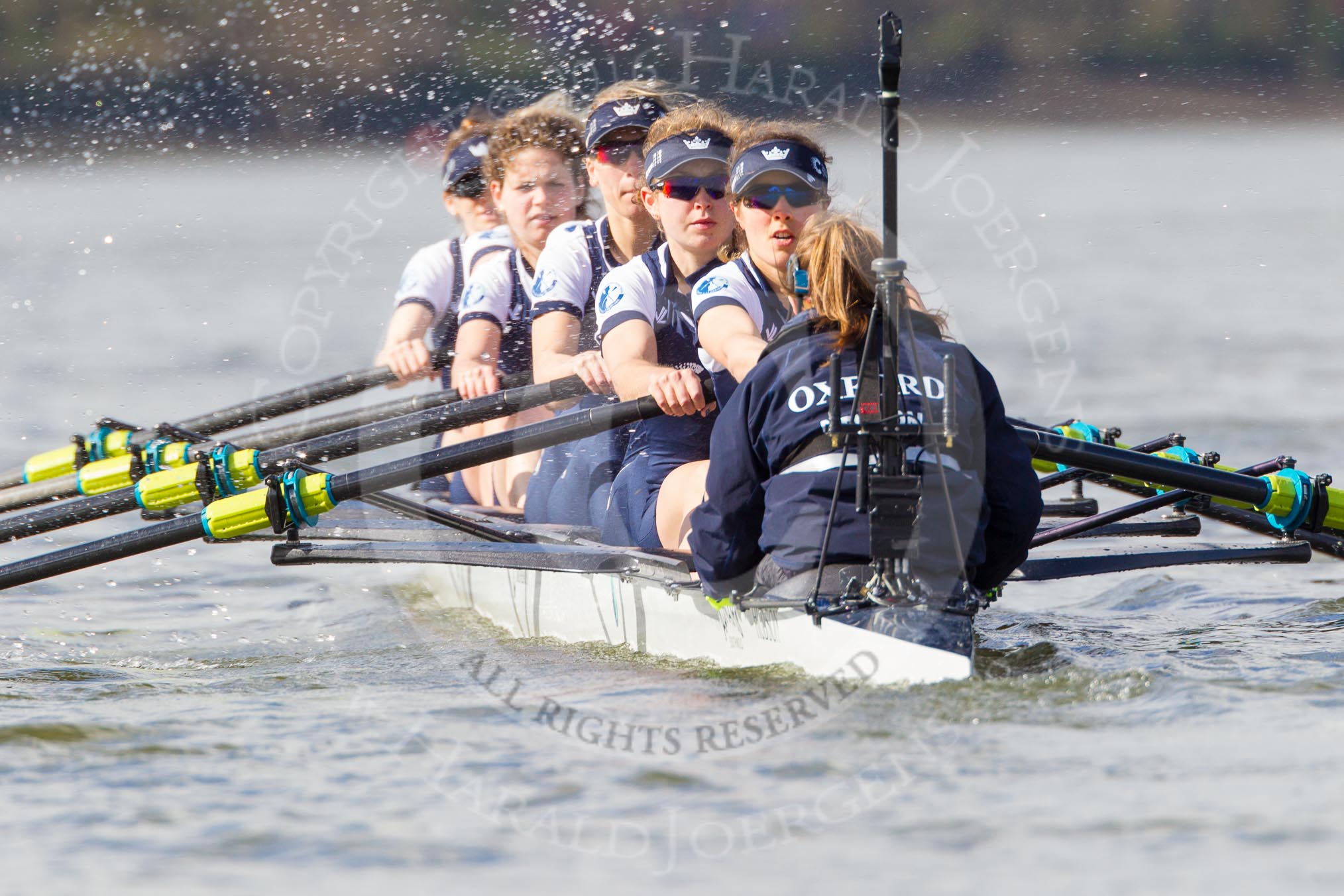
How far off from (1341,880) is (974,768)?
86 centimetres

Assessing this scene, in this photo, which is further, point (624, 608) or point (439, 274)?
point (439, 274)

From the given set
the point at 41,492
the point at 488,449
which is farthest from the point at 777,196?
the point at 41,492

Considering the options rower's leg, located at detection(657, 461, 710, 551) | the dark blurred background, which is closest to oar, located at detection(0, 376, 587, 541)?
rower's leg, located at detection(657, 461, 710, 551)

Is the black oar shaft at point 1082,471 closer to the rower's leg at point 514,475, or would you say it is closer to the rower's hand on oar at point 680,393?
the rower's hand on oar at point 680,393

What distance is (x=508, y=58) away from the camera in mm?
22375

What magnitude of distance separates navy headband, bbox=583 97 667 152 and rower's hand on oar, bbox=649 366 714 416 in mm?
1521

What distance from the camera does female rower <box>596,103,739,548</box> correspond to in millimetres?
5191

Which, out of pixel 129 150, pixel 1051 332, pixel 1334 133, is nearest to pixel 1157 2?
pixel 1334 133

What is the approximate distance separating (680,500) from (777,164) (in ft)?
3.62

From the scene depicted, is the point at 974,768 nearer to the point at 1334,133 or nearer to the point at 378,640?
the point at 378,640

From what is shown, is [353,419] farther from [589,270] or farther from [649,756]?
[649,756]

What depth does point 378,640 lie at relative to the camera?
5945mm

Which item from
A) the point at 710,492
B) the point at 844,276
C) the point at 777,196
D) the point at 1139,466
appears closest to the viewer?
the point at 844,276

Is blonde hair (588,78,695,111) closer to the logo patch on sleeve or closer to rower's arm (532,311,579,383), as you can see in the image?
the logo patch on sleeve
